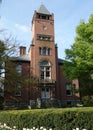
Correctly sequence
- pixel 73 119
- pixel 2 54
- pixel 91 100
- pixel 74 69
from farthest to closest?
1. pixel 2 54
2. pixel 91 100
3. pixel 74 69
4. pixel 73 119

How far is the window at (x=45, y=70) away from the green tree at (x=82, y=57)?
1272 centimetres

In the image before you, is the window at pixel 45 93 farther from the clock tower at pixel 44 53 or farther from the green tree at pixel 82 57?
the green tree at pixel 82 57

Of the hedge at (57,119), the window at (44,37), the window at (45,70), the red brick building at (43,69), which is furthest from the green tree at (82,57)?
the window at (44,37)

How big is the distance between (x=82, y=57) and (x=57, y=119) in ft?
54.5

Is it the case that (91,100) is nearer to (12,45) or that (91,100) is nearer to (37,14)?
(12,45)

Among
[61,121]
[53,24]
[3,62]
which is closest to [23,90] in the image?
[3,62]

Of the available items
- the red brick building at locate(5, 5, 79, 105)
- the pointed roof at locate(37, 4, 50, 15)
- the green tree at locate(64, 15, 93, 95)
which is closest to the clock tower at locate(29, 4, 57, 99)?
the red brick building at locate(5, 5, 79, 105)

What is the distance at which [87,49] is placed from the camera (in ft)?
82.9

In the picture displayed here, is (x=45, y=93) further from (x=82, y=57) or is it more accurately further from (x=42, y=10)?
(x=42, y=10)

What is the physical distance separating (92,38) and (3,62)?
13.2 m

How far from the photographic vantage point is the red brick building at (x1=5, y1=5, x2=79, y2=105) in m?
40.1

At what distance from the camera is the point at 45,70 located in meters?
42.0

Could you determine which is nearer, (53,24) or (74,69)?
(74,69)

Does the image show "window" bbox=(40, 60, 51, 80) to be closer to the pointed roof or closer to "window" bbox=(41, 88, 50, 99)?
"window" bbox=(41, 88, 50, 99)
